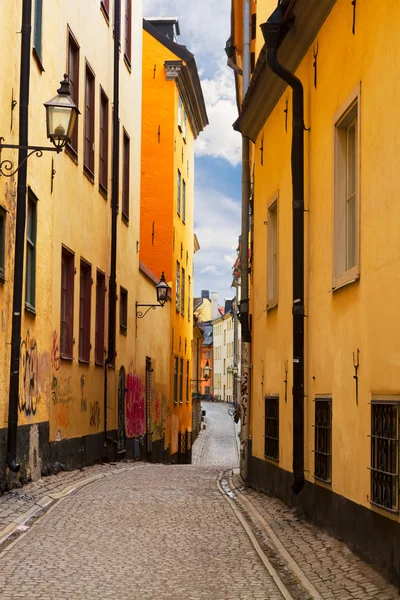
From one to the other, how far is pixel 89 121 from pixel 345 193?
11584 mm

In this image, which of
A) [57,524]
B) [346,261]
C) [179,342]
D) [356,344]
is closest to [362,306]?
[356,344]

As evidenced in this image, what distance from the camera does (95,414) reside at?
2077cm

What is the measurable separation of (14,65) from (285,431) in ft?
18.6

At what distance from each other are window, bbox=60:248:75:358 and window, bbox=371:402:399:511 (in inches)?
424

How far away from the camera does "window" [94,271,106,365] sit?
2161cm

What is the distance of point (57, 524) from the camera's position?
34.8ft

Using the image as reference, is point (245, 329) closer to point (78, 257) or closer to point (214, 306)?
point (78, 257)

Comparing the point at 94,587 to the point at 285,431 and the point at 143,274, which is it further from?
the point at 143,274

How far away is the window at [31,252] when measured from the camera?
48.1 ft

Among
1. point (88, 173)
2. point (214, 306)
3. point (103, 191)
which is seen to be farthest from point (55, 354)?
point (214, 306)

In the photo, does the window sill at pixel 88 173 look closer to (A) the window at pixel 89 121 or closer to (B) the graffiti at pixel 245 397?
(A) the window at pixel 89 121

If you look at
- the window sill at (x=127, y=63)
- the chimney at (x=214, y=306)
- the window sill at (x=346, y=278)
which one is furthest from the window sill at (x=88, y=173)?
the chimney at (x=214, y=306)

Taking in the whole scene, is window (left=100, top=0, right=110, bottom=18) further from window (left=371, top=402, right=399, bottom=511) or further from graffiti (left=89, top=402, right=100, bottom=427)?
window (left=371, top=402, right=399, bottom=511)

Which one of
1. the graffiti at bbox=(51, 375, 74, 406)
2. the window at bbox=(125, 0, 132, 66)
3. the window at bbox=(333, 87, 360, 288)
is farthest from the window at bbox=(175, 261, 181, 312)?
the window at bbox=(333, 87, 360, 288)
